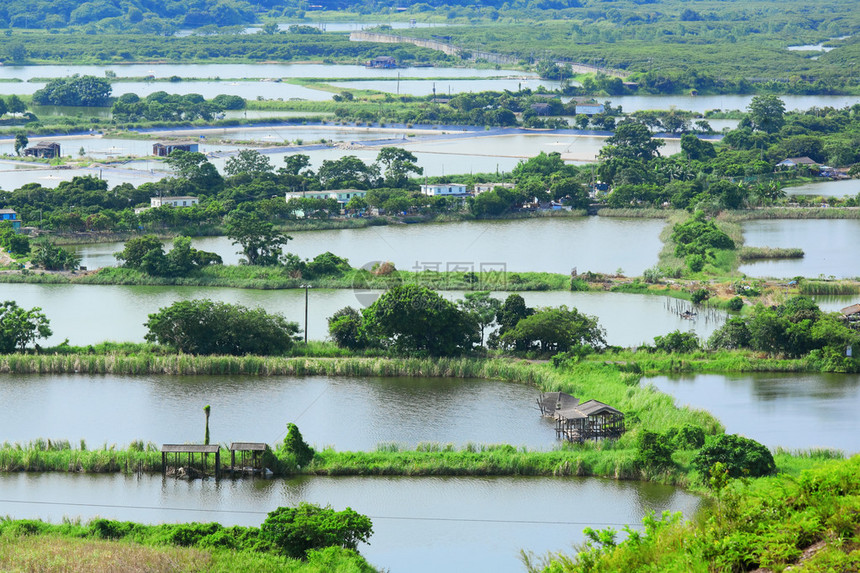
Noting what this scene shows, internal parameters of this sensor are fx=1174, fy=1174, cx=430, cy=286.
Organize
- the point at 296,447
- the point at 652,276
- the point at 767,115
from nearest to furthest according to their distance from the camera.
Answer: the point at 296,447
the point at 652,276
the point at 767,115

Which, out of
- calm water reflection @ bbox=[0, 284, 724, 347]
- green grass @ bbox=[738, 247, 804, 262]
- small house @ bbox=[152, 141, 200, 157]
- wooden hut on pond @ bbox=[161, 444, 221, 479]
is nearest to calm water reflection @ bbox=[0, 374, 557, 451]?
wooden hut on pond @ bbox=[161, 444, 221, 479]

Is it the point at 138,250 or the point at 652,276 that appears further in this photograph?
the point at 138,250

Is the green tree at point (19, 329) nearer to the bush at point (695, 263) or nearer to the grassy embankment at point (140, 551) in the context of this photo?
the grassy embankment at point (140, 551)

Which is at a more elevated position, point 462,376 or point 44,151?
point 44,151

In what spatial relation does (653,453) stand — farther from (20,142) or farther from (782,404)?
(20,142)

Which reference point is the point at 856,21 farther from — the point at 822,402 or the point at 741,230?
the point at 822,402

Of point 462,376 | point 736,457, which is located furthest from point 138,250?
point 736,457
